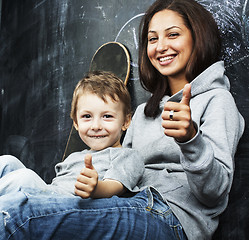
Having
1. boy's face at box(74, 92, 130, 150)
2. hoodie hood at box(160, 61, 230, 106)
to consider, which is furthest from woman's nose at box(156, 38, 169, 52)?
boy's face at box(74, 92, 130, 150)

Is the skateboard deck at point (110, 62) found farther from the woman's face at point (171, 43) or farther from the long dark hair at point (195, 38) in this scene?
the woman's face at point (171, 43)

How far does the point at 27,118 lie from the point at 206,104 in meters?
2.31

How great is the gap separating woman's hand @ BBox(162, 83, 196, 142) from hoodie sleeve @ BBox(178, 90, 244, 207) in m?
0.05

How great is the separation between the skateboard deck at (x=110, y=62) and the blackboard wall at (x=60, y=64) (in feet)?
0.23

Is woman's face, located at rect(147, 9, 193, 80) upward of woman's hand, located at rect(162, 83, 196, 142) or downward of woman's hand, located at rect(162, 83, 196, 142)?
upward

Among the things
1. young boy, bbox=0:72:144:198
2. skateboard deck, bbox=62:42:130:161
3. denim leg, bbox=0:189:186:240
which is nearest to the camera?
denim leg, bbox=0:189:186:240

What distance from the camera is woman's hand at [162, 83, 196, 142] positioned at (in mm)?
940

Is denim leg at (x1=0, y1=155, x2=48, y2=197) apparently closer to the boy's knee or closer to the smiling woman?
the boy's knee

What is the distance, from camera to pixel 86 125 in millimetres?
1380

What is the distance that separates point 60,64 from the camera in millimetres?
2906

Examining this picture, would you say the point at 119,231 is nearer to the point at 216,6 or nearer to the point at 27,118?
the point at 216,6

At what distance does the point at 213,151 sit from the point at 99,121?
1.65 feet

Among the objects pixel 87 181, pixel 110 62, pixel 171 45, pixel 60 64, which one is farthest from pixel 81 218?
pixel 60 64

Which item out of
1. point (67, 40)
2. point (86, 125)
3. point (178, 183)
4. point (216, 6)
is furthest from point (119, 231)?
point (67, 40)
